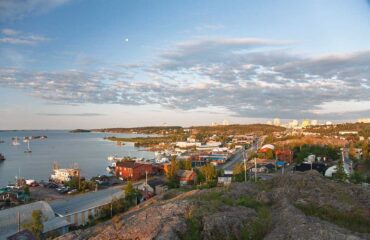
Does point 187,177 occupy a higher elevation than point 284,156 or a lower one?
lower

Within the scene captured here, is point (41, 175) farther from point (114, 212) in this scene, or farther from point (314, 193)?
point (314, 193)

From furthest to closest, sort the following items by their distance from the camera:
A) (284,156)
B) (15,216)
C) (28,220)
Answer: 1. (284,156)
2. (15,216)
3. (28,220)

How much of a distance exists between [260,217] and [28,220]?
626 cm

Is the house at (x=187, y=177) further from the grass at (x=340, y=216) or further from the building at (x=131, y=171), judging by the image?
the grass at (x=340, y=216)

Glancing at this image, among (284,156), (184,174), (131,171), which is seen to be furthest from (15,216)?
(284,156)

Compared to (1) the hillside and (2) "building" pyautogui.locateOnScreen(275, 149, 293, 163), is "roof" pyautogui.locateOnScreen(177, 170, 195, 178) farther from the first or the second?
(2) "building" pyautogui.locateOnScreen(275, 149, 293, 163)

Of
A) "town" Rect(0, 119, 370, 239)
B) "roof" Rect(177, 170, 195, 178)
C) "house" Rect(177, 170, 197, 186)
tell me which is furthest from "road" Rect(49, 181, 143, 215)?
"roof" Rect(177, 170, 195, 178)

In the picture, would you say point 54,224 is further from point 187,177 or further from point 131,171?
point 131,171

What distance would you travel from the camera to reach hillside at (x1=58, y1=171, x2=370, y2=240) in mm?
4426

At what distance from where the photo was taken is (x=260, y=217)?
5023 mm

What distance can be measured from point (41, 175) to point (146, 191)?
13082 millimetres

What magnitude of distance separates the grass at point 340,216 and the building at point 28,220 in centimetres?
517

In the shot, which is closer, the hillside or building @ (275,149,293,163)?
the hillside

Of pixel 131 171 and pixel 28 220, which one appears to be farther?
pixel 131 171
